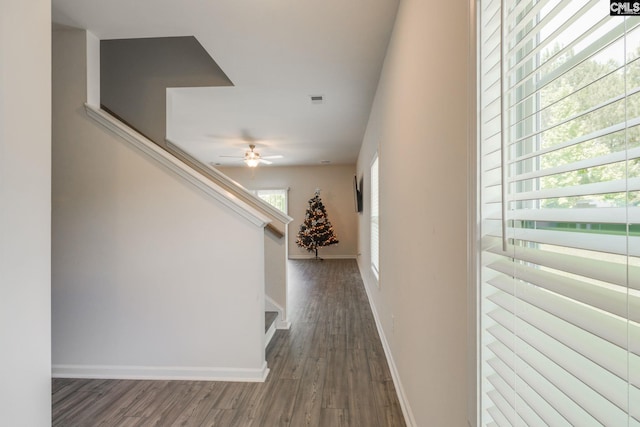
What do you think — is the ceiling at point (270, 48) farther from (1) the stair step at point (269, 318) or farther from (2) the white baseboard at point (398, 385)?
(2) the white baseboard at point (398, 385)

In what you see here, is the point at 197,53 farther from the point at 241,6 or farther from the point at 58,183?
the point at 58,183

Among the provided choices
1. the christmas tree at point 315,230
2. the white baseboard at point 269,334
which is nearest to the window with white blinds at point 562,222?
the white baseboard at point 269,334

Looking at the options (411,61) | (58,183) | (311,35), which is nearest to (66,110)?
(58,183)

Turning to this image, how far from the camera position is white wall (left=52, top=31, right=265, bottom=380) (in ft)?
8.13

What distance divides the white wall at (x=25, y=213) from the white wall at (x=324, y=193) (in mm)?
7828

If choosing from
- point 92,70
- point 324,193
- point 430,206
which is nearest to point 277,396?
point 430,206

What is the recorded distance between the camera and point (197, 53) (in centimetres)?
332

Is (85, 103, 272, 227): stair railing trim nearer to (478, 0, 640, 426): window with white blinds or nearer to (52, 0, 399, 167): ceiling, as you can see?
(52, 0, 399, 167): ceiling

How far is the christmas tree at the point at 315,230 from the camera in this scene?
8719mm

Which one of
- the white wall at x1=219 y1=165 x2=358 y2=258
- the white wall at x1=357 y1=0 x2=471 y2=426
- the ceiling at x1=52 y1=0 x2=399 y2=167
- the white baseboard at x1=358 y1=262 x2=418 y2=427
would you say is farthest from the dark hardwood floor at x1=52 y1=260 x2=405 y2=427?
the white wall at x1=219 y1=165 x2=358 y2=258

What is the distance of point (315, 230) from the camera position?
8703mm

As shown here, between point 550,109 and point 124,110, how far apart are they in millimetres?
3856

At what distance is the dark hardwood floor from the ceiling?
2.42 m

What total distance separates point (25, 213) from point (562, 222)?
1.74 m
